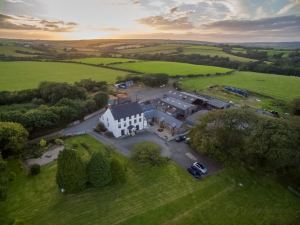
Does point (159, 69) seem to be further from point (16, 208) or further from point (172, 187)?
point (16, 208)

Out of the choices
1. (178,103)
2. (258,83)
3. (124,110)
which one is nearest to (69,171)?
(124,110)

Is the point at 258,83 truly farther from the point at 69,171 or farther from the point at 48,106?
the point at 69,171

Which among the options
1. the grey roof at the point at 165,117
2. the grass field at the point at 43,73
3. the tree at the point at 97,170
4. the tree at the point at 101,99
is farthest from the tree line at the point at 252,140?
the grass field at the point at 43,73

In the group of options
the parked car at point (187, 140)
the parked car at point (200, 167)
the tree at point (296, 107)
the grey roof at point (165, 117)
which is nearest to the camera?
the parked car at point (200, 167)

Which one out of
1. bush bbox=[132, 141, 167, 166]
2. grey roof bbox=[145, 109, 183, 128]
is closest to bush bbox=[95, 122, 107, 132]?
grey roof bbox=[145, 109, 183, 128]

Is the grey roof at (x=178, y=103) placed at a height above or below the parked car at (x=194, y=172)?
above

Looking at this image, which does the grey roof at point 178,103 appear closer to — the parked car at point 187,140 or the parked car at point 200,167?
the parked car at point 187,140
